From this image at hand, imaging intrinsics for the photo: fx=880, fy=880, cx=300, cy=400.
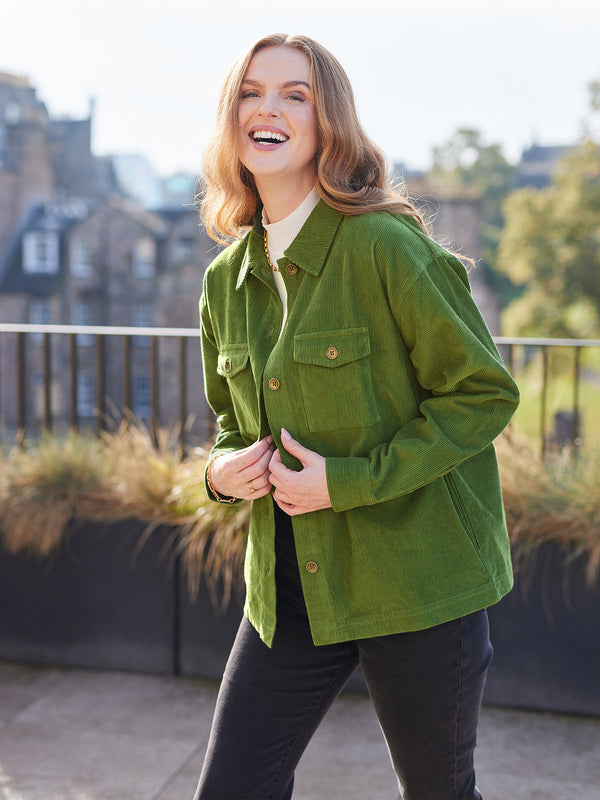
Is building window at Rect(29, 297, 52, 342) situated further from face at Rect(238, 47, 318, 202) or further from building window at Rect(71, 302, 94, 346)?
face at Rect(238, 47, 318, 202)

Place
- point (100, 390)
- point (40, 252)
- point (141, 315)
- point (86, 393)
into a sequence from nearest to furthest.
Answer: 1. point (100, 390)
2. point (141, 315)
3. point (40, 252)
4. point (86, 393)

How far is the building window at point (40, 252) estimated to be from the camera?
54594 mm

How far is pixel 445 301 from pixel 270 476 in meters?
0.45

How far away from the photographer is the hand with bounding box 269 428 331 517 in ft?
5.08

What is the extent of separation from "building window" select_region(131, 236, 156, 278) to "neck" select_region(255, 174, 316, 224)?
174ft

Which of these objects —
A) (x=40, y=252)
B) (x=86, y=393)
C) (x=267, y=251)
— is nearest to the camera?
(x=267, y=251)

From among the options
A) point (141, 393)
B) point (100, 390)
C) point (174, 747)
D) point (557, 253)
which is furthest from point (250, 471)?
point (141, 393)

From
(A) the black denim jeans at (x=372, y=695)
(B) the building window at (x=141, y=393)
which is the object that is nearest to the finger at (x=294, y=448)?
(A) the black denim jeans at (x=372, y=695)

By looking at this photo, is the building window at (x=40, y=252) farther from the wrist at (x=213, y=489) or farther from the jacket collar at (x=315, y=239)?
the jacket collar at (x=315, y=239)

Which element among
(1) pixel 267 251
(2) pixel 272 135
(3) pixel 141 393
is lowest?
(3) pixel 141 393

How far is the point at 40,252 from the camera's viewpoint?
181ft

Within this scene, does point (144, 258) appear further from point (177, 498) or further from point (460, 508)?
point (460, 508)

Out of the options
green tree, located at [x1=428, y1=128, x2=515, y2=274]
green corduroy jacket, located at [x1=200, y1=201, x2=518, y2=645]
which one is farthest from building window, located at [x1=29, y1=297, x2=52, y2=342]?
green corduroy jacket, located at [x1=200, y1=201, x2=518, y2=645]

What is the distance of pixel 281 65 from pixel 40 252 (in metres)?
56.6
